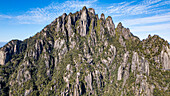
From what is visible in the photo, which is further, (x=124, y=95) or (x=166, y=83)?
(x=124, y=95)

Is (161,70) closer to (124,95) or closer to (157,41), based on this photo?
(157,41)

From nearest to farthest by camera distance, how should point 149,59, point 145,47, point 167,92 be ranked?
point 167,92 → point 149,59 → point 145,47

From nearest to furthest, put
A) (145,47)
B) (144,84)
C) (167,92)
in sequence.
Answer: (167,92) < (144,84) < (145,47)

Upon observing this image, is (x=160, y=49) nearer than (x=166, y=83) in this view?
No

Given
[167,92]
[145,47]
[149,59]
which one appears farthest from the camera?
[145,47]

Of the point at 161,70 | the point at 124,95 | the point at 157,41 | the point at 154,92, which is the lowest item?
the point at 124,95

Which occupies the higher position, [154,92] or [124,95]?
[154,92]

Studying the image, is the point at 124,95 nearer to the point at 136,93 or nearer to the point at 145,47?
the point at 136,93

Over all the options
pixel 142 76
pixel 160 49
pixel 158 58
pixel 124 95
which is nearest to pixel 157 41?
pixel 160 49

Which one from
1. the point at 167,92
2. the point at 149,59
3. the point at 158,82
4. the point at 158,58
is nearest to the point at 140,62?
the point at 149,59
